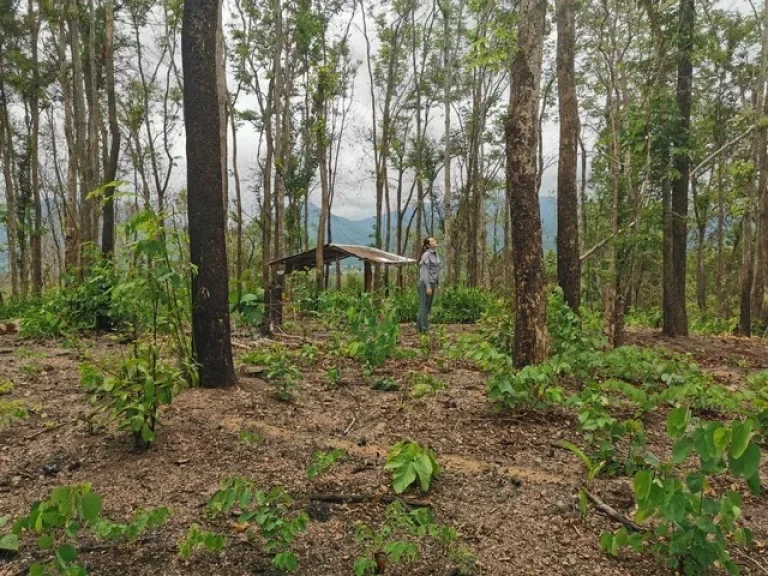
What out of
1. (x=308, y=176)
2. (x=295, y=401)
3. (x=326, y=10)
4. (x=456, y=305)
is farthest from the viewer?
(x=308, y=176)

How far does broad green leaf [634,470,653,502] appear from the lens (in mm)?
1726

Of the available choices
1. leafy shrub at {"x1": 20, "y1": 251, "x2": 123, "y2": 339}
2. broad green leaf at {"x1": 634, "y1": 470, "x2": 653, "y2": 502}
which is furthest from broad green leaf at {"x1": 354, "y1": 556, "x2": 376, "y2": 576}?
leafy shrub at {"x1": 20, "y1": 251, "x2": 123, "y2": 339}

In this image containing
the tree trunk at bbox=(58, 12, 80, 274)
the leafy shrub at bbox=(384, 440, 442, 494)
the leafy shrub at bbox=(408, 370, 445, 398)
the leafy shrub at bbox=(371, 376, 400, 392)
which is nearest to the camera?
the leafy shrub at bbox=(384, 440, 442, 494)

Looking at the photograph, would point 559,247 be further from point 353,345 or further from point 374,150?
point 374,150

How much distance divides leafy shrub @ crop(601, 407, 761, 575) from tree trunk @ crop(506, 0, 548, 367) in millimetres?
2747

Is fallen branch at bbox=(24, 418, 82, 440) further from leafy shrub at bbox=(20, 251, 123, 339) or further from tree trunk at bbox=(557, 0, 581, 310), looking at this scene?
tree trunk at bbox=(557, 0, 581, 310)

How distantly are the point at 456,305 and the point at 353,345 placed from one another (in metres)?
7.96

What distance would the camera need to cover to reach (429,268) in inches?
319

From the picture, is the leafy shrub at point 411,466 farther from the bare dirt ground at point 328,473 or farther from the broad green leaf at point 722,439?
the broad green leaf at point 722,439

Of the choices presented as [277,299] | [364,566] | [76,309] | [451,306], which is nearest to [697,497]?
[364,566]

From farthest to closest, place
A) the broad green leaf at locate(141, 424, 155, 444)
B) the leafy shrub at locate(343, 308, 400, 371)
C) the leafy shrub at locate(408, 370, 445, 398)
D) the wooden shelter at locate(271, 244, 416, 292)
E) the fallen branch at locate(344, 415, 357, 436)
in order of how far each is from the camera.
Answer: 1. the wooden shelter at locate(271, 244, 416, 292)
2. the leafy shrub at locate(343, 308, 400, 371)
3. the leafy shrub at locate(408, 370, 445, 398)
4. the fallen branch at locate(344, 415, 357, 436)
5. the broad green leaf at locate(141, 424, 155, 444)

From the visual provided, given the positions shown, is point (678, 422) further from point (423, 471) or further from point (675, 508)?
point (423, 471)

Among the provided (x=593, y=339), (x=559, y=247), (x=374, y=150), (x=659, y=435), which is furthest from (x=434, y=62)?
(x=659, y=435)

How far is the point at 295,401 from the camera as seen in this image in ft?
14.4
